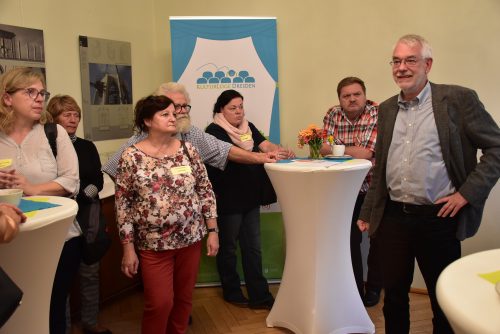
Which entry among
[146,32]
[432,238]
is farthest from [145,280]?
[146,32]

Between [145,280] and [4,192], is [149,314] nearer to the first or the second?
[145,280]

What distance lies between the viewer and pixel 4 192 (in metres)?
1.52

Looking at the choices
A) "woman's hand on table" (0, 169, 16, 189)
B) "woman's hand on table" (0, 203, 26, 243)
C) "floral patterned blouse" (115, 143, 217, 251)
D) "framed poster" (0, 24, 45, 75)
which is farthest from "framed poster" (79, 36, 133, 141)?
"woman's hand on table" (0, 203, 26, 243)

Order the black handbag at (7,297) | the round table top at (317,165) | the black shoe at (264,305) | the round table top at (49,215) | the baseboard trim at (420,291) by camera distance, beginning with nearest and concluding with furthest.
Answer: the black handbag at (7,297), the round table top at (49,215), the round table top at (317,165), the black shoe at (264,305), the baseboard trim at (420,291)

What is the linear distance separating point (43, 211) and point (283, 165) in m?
1.33

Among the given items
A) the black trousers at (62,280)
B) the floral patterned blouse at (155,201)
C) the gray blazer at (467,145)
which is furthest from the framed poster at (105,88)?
the gray blazer at (467,145)

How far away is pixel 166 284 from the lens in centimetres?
223

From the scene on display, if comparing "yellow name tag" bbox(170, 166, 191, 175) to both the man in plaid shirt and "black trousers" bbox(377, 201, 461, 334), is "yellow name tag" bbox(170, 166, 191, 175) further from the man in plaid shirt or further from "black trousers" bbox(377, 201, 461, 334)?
the man in plaid shirt

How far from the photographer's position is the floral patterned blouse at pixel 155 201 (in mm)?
2137

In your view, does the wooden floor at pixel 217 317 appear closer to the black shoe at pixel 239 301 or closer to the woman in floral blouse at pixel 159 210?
the black shoe at pixel 239 301

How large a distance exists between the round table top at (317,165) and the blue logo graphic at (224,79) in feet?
3.67

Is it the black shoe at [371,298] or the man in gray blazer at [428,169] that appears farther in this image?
the black shoe at [371,298]

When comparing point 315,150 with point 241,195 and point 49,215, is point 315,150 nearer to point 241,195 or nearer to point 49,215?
Result: point 241,195

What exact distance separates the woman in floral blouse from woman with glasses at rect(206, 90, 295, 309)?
80 cm
